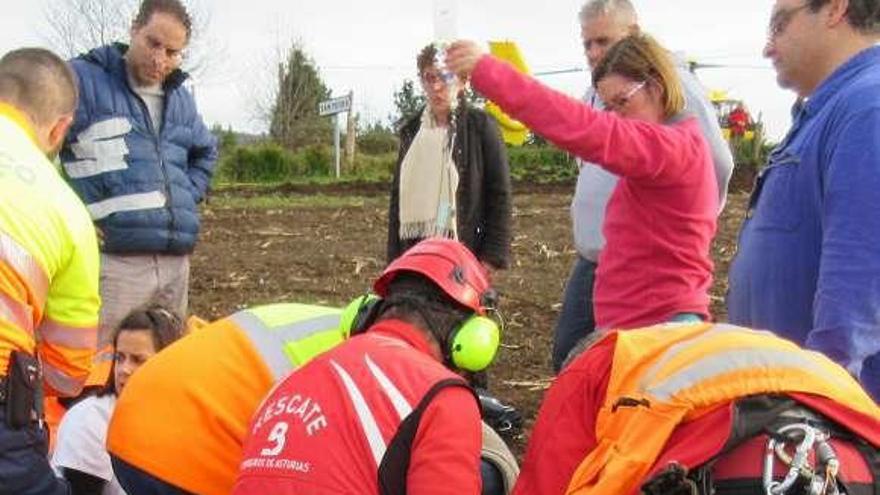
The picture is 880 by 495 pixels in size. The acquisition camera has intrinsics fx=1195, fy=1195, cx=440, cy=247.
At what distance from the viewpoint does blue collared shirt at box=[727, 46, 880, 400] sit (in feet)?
9.18

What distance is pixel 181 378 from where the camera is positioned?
3152mm

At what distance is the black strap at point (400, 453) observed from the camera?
252 centimetres

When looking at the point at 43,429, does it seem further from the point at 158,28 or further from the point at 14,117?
the point at 158,28

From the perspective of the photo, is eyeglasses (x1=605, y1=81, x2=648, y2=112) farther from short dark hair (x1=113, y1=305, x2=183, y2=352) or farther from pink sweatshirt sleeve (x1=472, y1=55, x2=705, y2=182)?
short dark hair (x1=113, y1=305, x2=183, y2=352)

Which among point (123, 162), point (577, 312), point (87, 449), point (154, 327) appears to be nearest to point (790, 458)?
point (87, 449)

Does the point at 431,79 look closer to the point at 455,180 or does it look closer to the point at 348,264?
the point at 455,180

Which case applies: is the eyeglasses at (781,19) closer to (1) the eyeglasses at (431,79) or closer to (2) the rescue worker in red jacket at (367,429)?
(2) the rescue worker in red jacket at (367,429)

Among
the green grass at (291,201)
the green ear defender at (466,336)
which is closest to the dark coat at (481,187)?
the green ear defender at (466,336)

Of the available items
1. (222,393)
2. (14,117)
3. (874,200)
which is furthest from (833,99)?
(14,117)

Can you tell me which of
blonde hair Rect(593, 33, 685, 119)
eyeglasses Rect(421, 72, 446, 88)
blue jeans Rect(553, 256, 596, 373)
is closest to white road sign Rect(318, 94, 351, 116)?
eyeglasses Rect(421, 72, 446, 88)

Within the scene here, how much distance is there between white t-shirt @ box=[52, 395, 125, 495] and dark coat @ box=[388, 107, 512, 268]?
2.18m

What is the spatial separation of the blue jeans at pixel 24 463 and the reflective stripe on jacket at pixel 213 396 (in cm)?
32

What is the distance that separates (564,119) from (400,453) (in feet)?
4.27

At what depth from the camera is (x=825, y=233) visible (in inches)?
114
